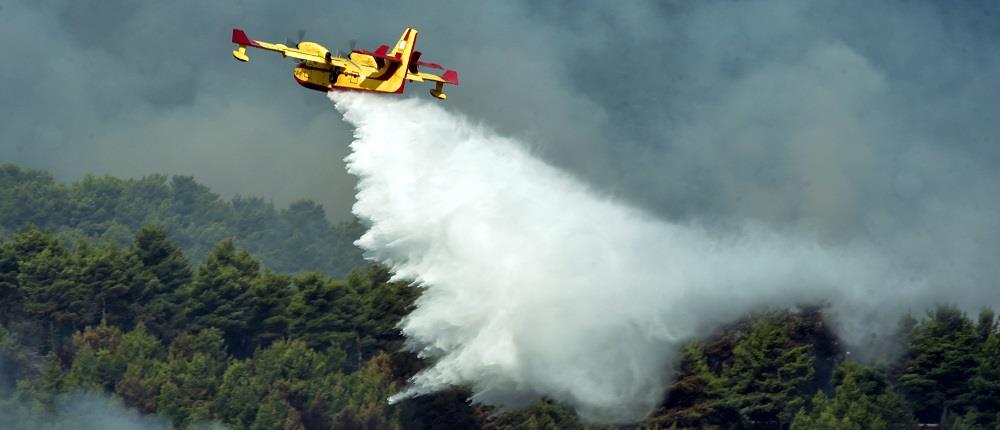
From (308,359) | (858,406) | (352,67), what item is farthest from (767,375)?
(352,67)

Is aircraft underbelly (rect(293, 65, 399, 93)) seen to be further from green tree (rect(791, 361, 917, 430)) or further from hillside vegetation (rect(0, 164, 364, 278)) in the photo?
hillside vegetation (rect(0, 164, 364, 278))

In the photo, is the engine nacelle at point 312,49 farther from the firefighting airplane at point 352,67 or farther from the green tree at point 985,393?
the green tree at point 985,393

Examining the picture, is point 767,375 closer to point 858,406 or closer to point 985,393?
point 858,406

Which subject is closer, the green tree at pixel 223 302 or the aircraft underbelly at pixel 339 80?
the aircraft underbelly at pixel 339 80

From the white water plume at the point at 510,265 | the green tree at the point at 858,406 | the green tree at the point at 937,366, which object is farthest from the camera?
the green tree at the point at 937,366

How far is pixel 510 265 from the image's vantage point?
180ft

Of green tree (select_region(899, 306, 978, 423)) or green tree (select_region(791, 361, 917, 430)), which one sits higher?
green tree (select_region(899, 306, 978, 423))

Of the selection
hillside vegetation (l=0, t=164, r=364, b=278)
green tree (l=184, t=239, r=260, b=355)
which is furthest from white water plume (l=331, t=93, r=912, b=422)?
hillside vegetation (l=0, t=164, r=364, b=278)

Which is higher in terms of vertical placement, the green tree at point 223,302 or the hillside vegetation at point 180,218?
the hillside vegetation at point 180,218

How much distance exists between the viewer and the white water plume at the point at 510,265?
54.5 m

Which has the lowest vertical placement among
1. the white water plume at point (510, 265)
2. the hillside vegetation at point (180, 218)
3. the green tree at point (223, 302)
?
the white water plume at point (510, 265)

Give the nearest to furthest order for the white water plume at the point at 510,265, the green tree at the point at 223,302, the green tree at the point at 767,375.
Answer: the white water plume at the point at 510,265 < the green tree at the point at 767,375 < the green tree at the point at 223,302

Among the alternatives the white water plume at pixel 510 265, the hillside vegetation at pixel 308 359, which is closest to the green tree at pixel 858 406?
the hillside vegetation at pixel 308 359

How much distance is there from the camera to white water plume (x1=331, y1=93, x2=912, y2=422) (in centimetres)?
5453
